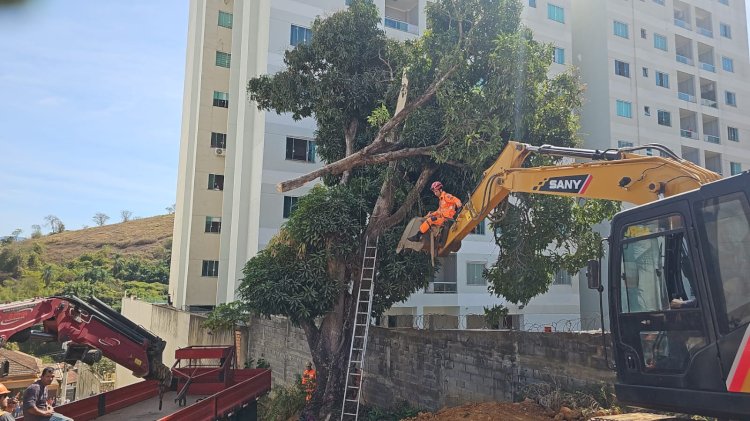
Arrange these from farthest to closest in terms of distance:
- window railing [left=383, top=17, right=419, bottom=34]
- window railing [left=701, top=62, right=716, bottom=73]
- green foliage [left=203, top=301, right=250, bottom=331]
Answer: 1. window railing [left=701, top=62, right=716, bottom=73]
2. window railing [left=383, top=17, right=419, bottom=34]
3. green foliage [left=203, top=301, right=250, bottom=331]

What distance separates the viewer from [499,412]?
8.95m

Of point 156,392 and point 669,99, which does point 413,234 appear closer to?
point 156,392

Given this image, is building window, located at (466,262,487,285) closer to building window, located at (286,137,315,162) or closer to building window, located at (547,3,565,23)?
building window, located at (286,137,315,162)

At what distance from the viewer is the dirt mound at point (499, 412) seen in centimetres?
865

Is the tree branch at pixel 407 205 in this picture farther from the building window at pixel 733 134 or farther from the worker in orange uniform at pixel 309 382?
the building window at pixel 733 134

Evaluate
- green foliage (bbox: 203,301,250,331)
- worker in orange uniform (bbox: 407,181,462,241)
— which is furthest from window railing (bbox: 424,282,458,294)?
worker in orange uniform (bbox: 407,181,462,241)

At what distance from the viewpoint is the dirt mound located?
865cm

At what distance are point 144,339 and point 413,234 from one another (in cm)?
491

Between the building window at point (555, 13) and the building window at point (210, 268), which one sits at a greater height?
the building window at point (555, 13)

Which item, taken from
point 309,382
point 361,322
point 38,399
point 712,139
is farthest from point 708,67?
point 38,399

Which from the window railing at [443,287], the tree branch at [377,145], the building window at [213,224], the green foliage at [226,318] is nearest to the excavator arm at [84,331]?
the tree branch at [377,145]

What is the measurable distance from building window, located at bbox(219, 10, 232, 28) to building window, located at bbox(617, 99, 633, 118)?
937 inches

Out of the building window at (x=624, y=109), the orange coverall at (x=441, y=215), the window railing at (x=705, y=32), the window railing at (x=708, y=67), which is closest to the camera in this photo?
the orange coverall at (x=441, y=215)

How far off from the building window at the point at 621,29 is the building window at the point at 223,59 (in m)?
23.4
